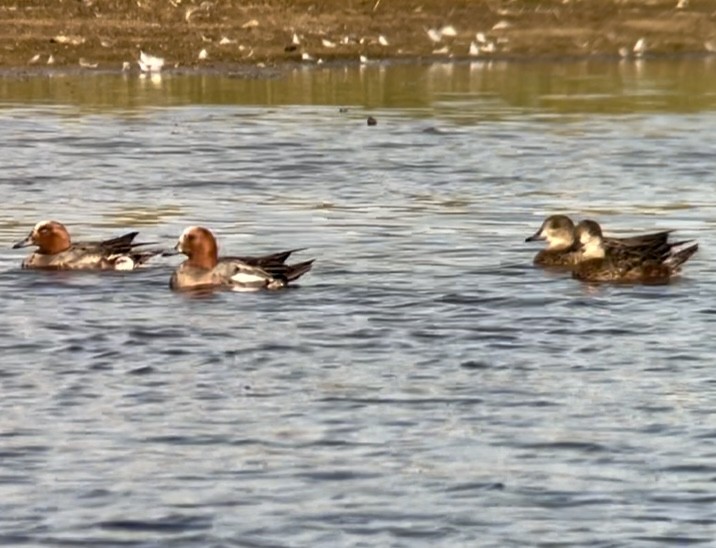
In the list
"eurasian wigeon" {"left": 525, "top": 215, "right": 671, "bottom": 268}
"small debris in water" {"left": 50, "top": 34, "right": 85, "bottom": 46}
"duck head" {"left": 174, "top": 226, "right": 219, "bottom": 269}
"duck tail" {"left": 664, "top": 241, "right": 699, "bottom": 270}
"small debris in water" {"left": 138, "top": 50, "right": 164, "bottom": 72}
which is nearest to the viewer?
"duck head" {"left": 174, "top": 226, "right": 219, "bottom": 269}

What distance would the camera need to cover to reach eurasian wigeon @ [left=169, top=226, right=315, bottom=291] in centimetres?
1422

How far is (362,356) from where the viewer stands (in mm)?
11898

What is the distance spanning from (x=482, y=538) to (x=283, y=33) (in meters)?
24.7

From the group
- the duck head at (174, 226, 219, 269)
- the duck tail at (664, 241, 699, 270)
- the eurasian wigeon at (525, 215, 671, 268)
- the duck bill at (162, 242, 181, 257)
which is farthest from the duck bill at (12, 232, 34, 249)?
the duck tail at (664, 241, 699, 270)

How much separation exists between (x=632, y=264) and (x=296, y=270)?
6.95ft

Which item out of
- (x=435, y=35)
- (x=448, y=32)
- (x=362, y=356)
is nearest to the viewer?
(x=362, y=356)

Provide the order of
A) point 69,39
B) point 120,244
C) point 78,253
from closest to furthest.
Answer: point 120,244 → point 78,253 → point 69,39

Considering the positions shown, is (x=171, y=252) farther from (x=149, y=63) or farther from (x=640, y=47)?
(x=640, y=47)

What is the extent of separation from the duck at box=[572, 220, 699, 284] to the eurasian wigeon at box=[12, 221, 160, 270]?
282cm

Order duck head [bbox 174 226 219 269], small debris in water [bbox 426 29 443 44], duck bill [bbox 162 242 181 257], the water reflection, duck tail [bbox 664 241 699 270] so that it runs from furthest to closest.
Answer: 1. small debris in water [bbox 426 29 443 44]
2. the water reflection
3. duck bill [bbox 162 242 181 257]
4. duck tail [bbox 664 241 699 270]
5. duck head [bbox 174 226 219 269]

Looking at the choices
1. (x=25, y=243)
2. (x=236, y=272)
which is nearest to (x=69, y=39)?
(x=25, y=243)

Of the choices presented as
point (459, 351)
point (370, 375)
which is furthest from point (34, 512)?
point (459, 351)

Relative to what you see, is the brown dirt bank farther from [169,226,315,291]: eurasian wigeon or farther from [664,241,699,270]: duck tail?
[664,241,699,270]: duck tail

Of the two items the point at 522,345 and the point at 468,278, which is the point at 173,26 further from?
the point at 522,345
